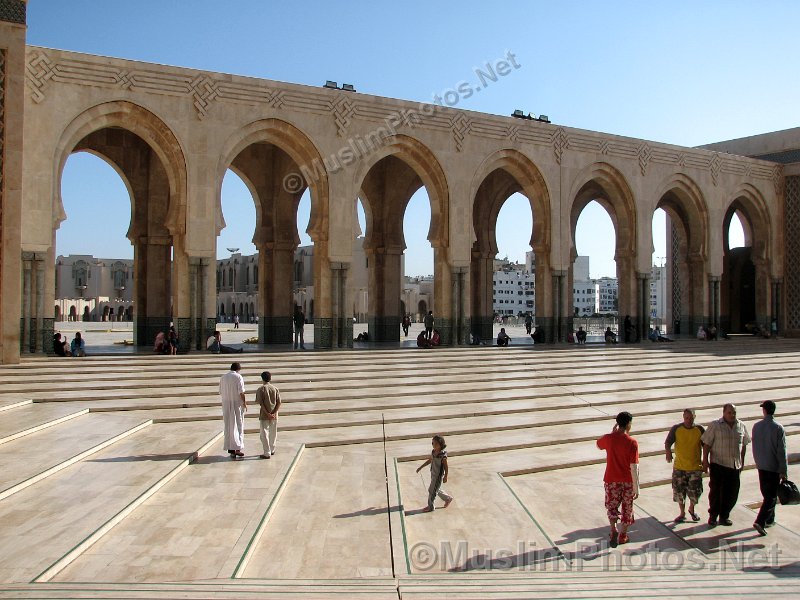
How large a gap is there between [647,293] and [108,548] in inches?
648

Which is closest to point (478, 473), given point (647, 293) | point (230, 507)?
point (230, 507)

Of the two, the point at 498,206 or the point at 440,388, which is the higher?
the point at 498,206

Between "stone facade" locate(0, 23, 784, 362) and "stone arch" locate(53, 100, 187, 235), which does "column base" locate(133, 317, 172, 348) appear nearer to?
"stone facade" locate(0, 23, 784, 362)

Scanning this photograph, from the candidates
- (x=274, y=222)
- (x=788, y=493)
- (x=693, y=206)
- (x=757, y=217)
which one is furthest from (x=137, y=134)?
(x=757, y=217)

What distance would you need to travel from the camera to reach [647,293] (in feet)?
60.1

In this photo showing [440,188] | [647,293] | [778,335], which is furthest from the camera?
[778,335]

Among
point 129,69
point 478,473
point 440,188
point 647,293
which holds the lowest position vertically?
point 478,473

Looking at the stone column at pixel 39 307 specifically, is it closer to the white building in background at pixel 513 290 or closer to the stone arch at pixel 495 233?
the stone arch at pixel 495 233

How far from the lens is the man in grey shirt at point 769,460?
529cm

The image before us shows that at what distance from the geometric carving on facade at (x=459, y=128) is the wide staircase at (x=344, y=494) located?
617 cm

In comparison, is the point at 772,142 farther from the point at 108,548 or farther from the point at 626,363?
the point at 108,548

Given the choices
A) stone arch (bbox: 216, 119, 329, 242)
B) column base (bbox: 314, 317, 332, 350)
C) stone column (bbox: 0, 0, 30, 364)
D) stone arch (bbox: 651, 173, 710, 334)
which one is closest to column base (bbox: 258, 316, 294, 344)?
column base (bbox: 314, 317, 332, 350)

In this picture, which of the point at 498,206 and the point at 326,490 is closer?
the point at 326,490

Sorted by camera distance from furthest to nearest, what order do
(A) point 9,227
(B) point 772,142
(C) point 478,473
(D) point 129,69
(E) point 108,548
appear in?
1. (B) point 772,142
2. (D) point 129,69
3. (A) point 9,227
4. (C) point 478,473
5. (E) point 108,548
